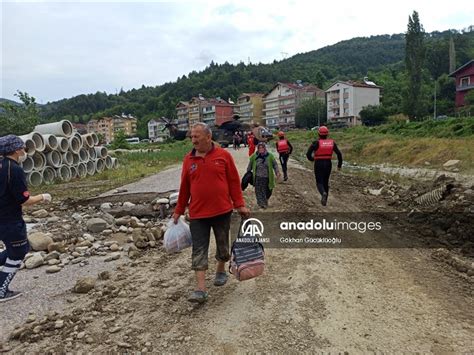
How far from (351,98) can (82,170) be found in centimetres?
5852

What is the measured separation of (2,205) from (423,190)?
9.89 metres

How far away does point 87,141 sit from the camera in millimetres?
17328

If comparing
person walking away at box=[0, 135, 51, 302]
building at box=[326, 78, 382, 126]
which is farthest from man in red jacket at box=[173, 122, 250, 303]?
building at box=[326, 78, 382, 126]

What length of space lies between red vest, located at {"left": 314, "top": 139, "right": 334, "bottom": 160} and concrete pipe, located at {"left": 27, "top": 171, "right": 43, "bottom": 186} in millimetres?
10571

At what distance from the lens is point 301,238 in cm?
625

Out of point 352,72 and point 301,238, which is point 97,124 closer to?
point 352,72

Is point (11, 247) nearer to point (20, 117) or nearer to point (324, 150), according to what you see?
point (324, 150)

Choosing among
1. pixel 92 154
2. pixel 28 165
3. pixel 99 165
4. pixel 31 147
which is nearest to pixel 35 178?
pixel 28 165

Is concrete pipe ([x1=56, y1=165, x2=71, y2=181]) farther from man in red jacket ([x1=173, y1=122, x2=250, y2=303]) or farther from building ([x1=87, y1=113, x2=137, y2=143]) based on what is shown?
building ([x1=87, y1=113, x2=137, y2=143])

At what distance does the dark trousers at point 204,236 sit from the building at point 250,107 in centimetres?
8661

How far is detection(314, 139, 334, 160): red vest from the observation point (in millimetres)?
7875

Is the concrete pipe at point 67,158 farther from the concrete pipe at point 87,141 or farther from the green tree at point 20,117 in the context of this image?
the green tree at point 20,117

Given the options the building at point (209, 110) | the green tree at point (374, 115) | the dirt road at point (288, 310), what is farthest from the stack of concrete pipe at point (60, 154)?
the building at point (209, 110)

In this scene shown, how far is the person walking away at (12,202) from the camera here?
4.01 meters
